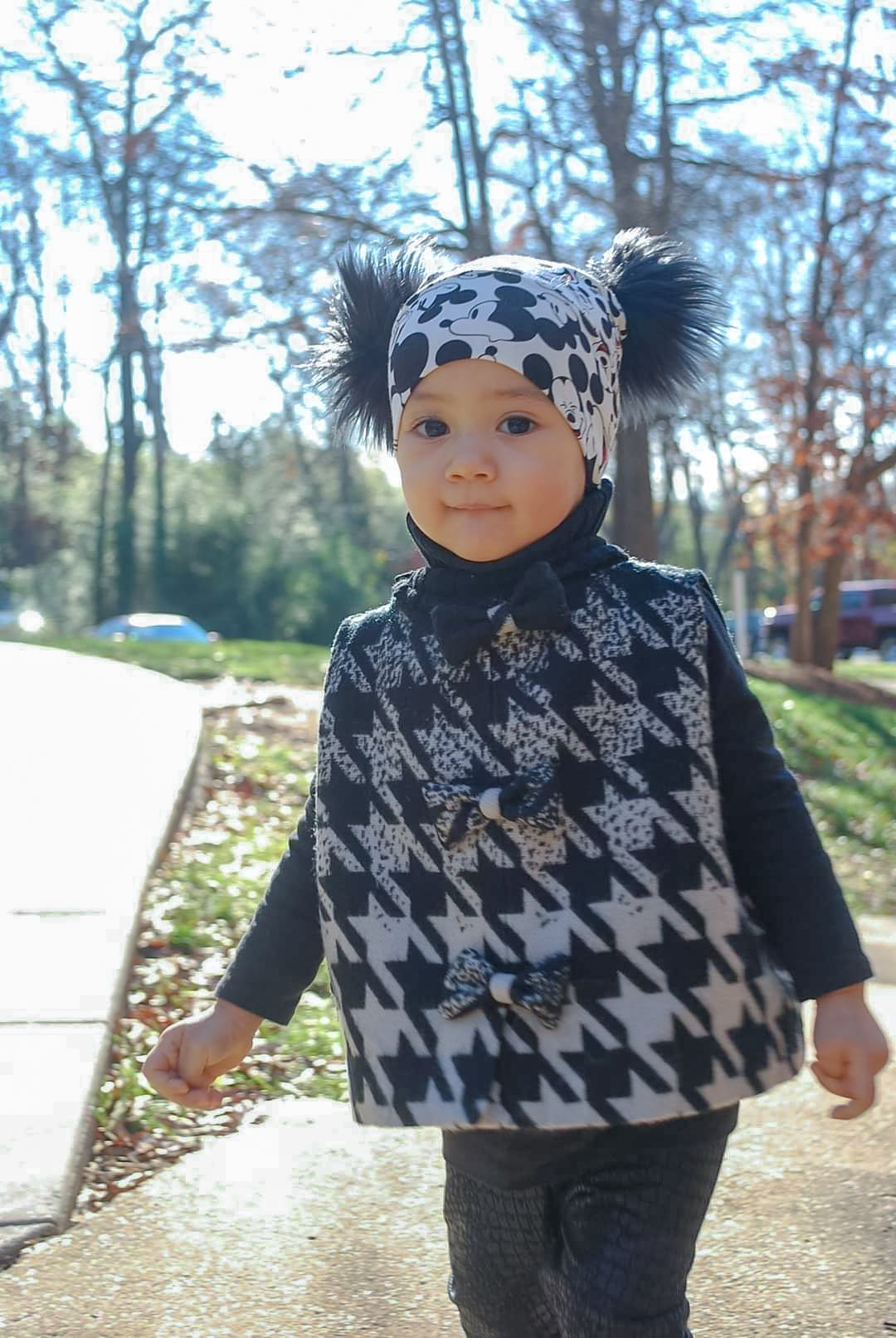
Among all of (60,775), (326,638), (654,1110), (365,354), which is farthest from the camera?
(326,638)

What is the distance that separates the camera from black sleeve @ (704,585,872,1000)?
5.73 feet

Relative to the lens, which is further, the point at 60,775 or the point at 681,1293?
the point at 60,775

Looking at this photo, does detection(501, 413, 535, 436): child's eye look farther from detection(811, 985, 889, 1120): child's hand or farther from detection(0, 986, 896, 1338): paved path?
detection(0, 986, 896, 1338): paved path

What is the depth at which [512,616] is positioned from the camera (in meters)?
1.80

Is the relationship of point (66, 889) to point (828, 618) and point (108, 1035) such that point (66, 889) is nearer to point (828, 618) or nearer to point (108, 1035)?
point (108, 1035)

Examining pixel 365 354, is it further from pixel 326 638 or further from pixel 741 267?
pixel 326 638

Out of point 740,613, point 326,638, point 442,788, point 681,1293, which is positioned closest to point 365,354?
point 442,788

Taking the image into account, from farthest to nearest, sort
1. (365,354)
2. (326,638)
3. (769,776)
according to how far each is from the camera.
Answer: (326,638)
(365,354)
(769,776)

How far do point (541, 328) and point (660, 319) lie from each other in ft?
1.19

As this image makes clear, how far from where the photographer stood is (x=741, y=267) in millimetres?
13891

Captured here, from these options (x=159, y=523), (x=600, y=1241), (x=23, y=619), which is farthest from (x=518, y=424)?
(x=23, y=619)

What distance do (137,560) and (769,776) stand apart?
88.8 ft

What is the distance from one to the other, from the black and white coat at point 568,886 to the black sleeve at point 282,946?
0.09 meters

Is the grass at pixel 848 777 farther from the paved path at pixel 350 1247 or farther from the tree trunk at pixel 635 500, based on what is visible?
the paved path at pixel 350 1247
